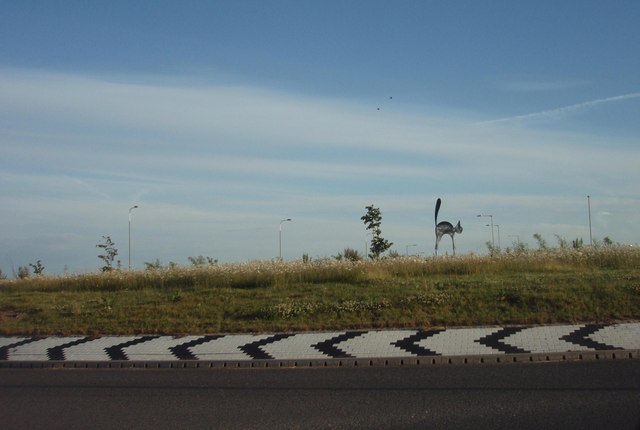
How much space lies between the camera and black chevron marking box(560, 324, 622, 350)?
1423cm

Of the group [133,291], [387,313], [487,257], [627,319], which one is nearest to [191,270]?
[133,291]

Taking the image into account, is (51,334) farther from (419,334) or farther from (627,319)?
(627,319)

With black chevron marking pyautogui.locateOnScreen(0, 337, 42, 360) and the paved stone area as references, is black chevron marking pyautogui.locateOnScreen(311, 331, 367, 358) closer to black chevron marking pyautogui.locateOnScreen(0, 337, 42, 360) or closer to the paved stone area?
the paved stone area

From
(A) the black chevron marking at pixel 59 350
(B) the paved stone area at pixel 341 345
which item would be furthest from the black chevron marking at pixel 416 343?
(A) the black chevron marking at pixel 59 350

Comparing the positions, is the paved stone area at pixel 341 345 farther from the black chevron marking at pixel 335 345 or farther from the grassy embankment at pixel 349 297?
the grassy embankment at pixel 349 297

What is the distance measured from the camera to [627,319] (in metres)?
16.7

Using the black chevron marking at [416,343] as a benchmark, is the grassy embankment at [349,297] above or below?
above

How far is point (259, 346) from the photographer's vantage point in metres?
16.3

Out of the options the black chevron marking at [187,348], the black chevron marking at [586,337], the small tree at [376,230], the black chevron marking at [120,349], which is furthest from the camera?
the small tree at [376,230]

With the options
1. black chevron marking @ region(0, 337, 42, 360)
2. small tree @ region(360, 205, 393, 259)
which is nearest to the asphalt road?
black chevron marking @ region(0, 337, 42, 360)

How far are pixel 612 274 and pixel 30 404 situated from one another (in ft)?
52.2

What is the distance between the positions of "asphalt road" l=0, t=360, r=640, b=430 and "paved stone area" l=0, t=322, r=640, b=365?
0.88m

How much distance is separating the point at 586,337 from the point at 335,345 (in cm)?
498

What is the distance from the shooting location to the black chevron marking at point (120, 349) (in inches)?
642
